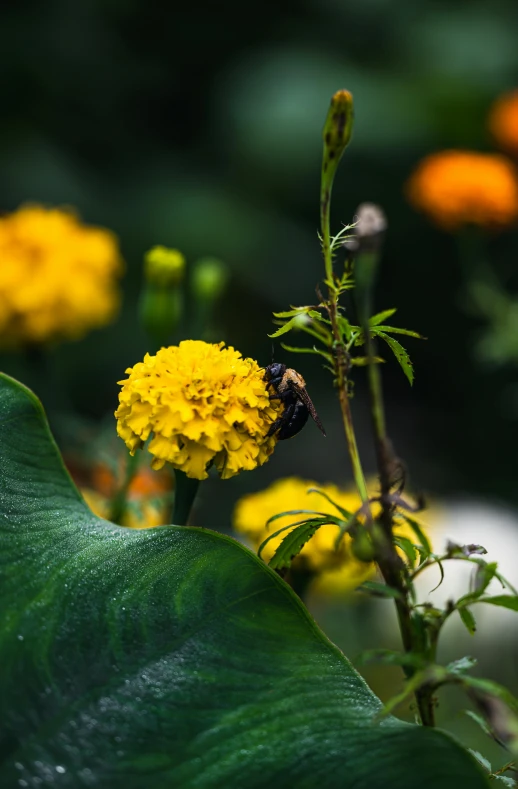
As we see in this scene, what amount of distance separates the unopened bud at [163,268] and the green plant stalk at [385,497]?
15.9 inches

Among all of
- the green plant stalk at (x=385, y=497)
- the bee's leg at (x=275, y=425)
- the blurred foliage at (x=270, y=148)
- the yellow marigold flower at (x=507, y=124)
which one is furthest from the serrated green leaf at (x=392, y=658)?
the blurred foliage at (x=270, y=148)

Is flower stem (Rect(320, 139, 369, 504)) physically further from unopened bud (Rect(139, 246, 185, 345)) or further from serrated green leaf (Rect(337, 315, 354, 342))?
unopened bud (Rect(139, 246, 185, 345))

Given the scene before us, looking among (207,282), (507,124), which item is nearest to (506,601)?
(207,282)

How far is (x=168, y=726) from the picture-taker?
1.21 feet

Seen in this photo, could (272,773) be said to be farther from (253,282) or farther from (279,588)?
(253,282)

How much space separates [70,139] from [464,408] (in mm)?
1198

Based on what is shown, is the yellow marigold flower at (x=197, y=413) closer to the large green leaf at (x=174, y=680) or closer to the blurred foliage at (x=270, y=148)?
the large green leaf at (x=174, y=680)

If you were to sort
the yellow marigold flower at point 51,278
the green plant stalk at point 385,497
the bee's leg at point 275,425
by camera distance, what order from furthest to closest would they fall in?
1. the yellow marigold flower at point 51,278
2. the bee's leg at point 275,425
3. the green plant stalk at point 385,497

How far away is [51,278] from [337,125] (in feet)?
2.31

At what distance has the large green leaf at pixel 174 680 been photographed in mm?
359

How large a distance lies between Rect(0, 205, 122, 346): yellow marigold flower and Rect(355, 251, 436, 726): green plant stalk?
67cm

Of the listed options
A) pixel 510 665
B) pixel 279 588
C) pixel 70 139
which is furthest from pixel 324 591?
pixel 70 139

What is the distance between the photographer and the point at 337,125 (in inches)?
15.2

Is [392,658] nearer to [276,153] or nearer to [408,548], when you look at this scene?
[408,548]
